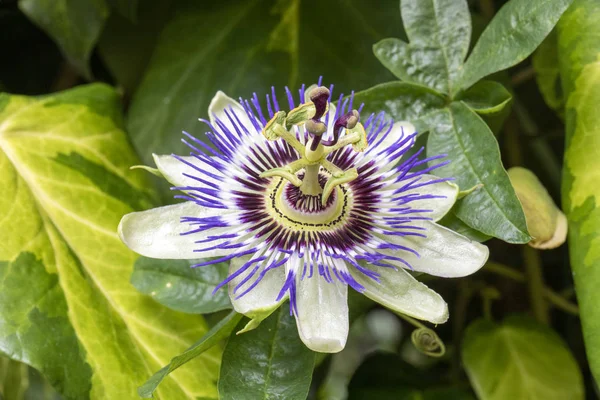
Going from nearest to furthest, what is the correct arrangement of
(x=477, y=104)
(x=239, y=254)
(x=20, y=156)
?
(x=239, y=254) → (x=477, y=104) → (x=20, y=156)

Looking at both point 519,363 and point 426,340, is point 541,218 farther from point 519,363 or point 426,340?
point 519,363

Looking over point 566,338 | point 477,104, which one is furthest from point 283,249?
point 566,338

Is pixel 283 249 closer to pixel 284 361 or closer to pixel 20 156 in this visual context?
pixel 284 361

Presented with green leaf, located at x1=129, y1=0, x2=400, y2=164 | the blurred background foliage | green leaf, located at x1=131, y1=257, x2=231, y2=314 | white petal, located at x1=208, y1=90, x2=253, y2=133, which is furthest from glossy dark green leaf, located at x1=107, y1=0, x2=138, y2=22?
green leaf, located at x1=131, y1=257, x2=231, y2=314

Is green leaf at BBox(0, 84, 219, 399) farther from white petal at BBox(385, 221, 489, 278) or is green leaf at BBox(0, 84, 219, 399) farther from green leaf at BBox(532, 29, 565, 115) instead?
green leaf at BBox(532, 29, 565, 115)

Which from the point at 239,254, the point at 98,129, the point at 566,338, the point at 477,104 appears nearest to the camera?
the point at 239,254

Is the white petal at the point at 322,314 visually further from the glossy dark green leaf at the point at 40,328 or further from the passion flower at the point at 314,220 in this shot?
the glossy dark green leaf at the point at 40,328
